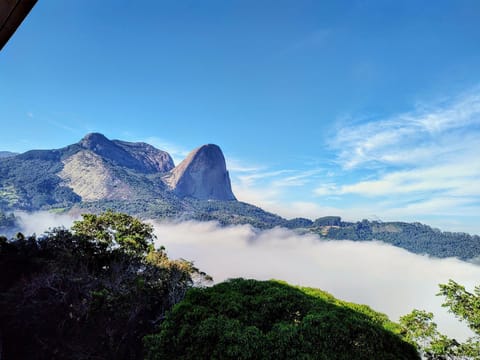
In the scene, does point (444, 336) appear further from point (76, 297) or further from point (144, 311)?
point (76, 297)

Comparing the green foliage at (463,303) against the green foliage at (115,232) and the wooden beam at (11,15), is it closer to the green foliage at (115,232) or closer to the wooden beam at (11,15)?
the wooden beam at (11,15)

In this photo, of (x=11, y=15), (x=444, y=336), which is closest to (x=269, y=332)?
(x=11, y=15)

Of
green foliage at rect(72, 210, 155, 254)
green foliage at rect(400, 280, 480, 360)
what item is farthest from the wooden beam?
green foliage at rect(72, 210, 155, 254)

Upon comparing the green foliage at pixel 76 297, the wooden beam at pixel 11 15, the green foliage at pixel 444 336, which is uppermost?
the wooden beam at pixel 11 15

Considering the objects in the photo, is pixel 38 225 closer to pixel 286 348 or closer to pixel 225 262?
pixel 225 262

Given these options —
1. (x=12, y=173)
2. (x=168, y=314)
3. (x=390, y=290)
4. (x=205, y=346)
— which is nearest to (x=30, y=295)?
(x=168, y=314)

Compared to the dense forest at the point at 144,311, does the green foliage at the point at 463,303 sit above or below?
above

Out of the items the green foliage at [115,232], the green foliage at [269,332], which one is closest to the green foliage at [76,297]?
the green foliage at [115,232]
